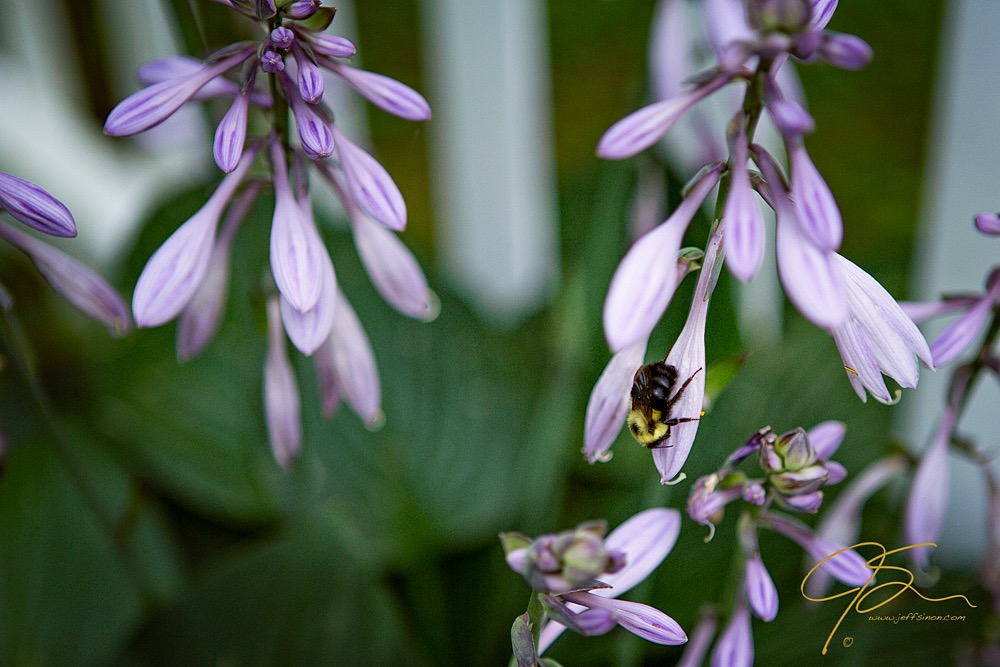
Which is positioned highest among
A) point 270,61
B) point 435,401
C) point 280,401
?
point 270,61

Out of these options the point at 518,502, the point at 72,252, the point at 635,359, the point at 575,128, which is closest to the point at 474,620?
the point at 518,502

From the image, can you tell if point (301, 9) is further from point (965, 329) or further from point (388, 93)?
point (965, 329)

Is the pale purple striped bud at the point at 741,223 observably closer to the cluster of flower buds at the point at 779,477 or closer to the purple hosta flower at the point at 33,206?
the cluster of flower buds at the point at 779,477

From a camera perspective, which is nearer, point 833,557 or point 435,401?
point 833,557

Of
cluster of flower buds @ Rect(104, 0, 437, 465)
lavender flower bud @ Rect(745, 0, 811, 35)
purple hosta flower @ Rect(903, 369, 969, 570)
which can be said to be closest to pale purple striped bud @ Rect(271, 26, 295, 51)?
cluster of flower buds @ Rect(104, 0, 437, 465)

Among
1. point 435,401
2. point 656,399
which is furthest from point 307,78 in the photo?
point 435,401
